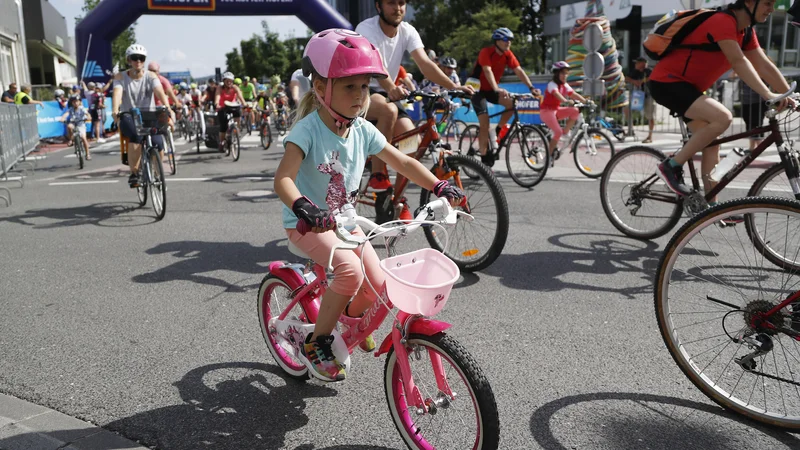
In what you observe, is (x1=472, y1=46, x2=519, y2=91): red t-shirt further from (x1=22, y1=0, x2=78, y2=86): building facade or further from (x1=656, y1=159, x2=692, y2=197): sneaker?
(x1=22, y1=0, x2=78, y2=86): building facade

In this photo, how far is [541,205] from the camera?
8.38 meters

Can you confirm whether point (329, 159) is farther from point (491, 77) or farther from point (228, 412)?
point (491, 77)

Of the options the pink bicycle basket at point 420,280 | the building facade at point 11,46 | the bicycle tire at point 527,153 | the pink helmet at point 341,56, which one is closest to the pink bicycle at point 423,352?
the pink bicycle basket at point 420,280

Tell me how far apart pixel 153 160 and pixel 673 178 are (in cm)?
588

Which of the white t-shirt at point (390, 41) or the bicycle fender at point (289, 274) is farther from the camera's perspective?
the white t-shirt at point (390, 41)

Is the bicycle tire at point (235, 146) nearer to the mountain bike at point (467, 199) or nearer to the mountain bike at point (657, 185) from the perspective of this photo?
the mountain bike at point (467, 199)

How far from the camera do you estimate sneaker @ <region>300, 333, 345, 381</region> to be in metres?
2.97

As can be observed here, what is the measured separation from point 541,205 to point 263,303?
5.38m

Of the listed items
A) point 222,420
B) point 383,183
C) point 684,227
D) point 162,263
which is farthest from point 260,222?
point 684,227

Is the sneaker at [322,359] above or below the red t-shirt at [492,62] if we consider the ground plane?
below

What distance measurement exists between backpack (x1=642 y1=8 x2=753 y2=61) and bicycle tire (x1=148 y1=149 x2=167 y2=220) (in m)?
5.48

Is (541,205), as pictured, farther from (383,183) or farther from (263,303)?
(263,303)

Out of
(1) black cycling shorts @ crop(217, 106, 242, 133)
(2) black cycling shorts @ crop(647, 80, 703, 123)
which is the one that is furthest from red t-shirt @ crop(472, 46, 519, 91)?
(1) black cycling shorts @ crop(217, 106, 242, 133)

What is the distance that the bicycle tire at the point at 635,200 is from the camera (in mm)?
5992
